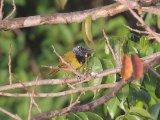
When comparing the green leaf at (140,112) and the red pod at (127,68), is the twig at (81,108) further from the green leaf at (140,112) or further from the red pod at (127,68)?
the green leaf at (140,112)

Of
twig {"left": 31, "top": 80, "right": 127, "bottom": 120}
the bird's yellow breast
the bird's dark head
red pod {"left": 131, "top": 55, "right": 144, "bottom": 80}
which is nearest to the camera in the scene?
red pod {"left": 131, "top": 55, "right": 144, "bottom": 80}

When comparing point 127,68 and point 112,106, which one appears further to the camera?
point 112,106

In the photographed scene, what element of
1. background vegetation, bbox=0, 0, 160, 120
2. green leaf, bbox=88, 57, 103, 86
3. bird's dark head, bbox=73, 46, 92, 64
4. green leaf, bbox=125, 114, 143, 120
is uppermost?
green leaf, bbox=88, 57, 103, 86

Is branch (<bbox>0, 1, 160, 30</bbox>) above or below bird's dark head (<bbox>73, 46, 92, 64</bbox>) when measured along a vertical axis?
above

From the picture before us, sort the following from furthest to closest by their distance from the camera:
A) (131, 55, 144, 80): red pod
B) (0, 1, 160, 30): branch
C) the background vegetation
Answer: the background vegetation → (0, 1, 160, 30): branch → (131, 55, 144, 80): red pod

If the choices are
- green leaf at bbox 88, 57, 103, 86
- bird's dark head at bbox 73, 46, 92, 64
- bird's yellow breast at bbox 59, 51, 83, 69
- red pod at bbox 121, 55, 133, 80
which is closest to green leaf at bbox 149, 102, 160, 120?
green leaf at bbox 88, 57, 103, 86

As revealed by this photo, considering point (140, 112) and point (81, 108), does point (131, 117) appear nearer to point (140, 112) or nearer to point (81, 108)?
point (140, 112)

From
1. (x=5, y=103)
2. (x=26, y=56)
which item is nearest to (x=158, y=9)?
(x=5, y=103)

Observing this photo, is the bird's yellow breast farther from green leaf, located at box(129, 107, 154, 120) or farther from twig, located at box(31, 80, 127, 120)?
twig, located at box(31, 80, 127, 120)

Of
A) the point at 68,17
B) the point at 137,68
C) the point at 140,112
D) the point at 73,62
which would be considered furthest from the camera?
the point at 73,62

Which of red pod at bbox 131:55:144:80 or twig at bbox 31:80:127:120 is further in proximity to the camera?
twig at bbox 31:80:127:120

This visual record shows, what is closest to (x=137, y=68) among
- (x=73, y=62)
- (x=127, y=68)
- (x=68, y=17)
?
(x=127, y=68)
